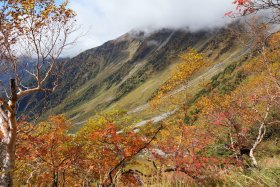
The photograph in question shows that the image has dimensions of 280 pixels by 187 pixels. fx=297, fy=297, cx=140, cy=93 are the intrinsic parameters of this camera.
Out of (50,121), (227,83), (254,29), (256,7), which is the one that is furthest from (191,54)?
(227,83)

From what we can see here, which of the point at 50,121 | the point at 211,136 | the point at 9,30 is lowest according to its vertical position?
the point at 211,136

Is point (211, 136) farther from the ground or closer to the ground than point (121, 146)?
closer to the ground

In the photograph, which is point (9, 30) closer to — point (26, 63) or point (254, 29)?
point (26, 63)

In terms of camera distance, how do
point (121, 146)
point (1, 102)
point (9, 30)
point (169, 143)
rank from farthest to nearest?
1. point (169, 143)
2. point (121, 146)
3. point (9, 30)
4. point (1, 102)

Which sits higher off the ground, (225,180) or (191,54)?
(191,54)

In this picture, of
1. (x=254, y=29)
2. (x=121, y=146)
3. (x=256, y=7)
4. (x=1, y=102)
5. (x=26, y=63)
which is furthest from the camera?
(x=121, y=146)

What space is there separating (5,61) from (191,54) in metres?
20.6

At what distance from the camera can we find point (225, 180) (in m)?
7.66

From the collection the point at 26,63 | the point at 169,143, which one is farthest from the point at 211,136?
the point at 26,63

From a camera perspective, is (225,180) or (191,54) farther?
(191,54)

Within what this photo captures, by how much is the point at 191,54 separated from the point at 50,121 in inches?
664

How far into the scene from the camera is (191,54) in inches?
1208

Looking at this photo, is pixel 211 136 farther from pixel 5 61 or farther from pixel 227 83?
pixel 227 83

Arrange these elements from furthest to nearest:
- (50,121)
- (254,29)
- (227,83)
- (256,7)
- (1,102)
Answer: (227,83) < (50,121) < (254,29) < (1,102) < (256,7)
